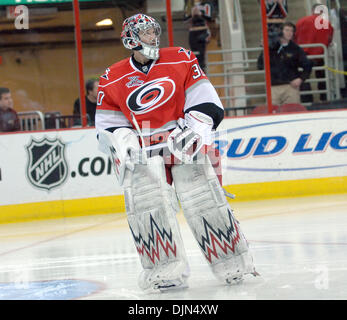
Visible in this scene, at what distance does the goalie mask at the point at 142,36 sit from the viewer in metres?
4.26

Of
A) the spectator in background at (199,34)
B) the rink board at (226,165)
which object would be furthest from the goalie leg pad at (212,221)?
the spectator in background at (199,34)

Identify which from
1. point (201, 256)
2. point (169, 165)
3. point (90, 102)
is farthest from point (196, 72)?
point (90, 102)

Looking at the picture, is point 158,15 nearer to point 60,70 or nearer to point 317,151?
point 60,70

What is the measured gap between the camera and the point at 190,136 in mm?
4219

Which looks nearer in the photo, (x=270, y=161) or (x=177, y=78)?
(x=177, y=78)

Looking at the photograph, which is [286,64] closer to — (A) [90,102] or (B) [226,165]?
(B) [226,165]

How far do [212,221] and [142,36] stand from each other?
1.07 m

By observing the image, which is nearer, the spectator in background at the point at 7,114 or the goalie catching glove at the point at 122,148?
the goalie catching glove at the point at 122,148

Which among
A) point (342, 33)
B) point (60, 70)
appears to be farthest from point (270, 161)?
point (60, 70)

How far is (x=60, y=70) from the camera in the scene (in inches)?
355

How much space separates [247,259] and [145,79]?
3.63ft
